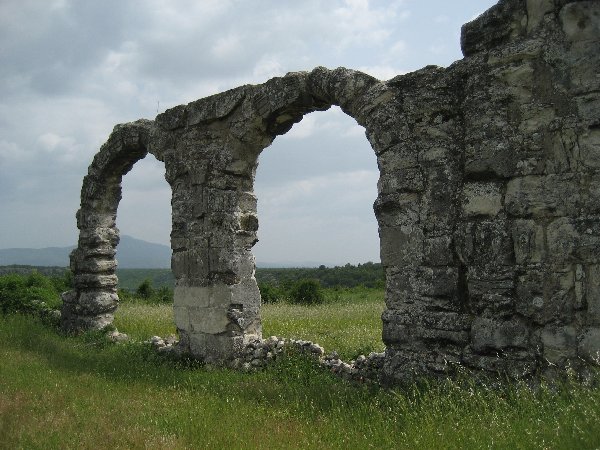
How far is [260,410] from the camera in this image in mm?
5426

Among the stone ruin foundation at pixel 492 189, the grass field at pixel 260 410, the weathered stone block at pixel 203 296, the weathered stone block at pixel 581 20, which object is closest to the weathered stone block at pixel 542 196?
the stone ruin foundation at pixel 492 189

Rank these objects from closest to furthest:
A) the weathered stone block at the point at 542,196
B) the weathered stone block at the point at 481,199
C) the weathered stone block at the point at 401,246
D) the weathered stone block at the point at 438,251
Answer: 1. the weathered stone block at the point at 542,196
2. the weathered stone block at the point at 481,199
3. the weathered stone block at the point at 438,251
4. the weathered stone block at the point at 401,246

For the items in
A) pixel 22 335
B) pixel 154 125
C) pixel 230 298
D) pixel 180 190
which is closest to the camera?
pixel 230 298

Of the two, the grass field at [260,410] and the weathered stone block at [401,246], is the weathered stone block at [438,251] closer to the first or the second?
the weathered stone block at [401,246]

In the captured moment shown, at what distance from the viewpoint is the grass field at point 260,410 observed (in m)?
3.95

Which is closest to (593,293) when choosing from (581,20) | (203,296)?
(581,20)

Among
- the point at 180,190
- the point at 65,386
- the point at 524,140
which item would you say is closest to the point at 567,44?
the point at 524,140

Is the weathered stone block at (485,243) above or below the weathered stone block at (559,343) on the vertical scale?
above

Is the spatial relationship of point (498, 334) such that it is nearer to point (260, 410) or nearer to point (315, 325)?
point (260, 410)

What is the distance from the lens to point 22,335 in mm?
10227

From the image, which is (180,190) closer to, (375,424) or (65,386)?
(65,386)

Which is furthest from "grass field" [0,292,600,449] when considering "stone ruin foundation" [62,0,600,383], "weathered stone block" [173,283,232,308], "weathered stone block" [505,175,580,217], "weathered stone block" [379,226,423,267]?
"weathered stone block" [505,175,580,217]

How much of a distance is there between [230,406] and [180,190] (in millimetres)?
4111

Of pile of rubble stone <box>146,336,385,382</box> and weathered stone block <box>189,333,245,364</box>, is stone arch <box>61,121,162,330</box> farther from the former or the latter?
weathered stone block <box>189,333,245,364</box>
